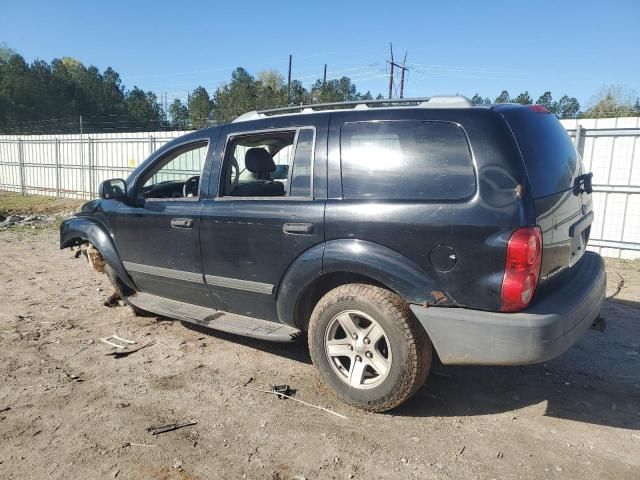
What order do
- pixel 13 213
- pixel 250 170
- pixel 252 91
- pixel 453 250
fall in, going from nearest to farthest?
pixel 453 250 < pixel 250 170 < pixel 13 213 < pixel 252 91

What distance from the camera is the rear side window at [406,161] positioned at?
2781 millimetres

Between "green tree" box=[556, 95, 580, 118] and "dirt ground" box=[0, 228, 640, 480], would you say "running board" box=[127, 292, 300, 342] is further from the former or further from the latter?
"green tree" box=[556, 95, 580, 118]

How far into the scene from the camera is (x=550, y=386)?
352cm

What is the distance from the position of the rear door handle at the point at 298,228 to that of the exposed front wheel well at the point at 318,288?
329mm

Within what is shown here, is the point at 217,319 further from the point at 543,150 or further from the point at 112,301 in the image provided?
the point at 543,150

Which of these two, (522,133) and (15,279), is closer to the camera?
(522,133)

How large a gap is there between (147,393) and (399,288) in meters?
1.99

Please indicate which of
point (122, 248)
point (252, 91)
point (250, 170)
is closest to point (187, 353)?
point (122, 248)

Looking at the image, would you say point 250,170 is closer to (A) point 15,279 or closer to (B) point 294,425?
(B) point 294,425

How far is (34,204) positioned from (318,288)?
16.3m

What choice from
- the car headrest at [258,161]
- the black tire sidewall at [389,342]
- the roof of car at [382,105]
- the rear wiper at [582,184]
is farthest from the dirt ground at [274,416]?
the roof of car at [382,105]

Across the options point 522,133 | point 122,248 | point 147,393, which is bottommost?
point 147,393

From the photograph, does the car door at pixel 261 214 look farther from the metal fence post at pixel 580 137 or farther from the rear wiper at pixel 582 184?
the metal fence post at pixel 580 137

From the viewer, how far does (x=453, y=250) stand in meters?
2.71
